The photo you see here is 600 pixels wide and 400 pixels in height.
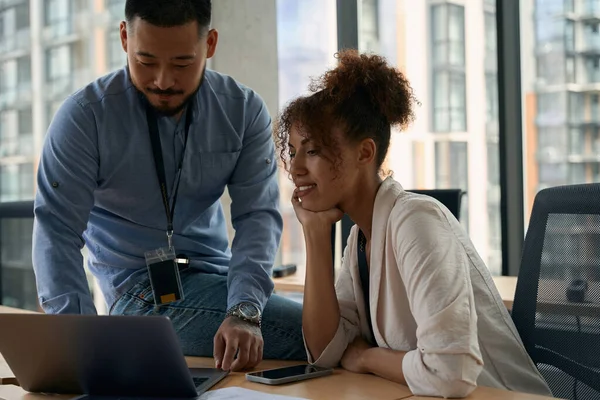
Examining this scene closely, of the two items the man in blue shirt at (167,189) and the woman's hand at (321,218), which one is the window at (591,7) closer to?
the man in blue shirt at (167,189)

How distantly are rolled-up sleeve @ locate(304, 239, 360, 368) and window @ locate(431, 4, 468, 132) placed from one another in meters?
2.43

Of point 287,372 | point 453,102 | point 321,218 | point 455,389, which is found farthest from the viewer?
point 453,102

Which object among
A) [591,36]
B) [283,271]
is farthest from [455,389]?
[591,36]

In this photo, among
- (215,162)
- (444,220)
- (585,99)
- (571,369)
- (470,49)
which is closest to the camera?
(444,220)

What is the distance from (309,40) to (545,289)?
3.16 m

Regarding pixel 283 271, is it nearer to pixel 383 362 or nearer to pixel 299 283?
pixel 299 283

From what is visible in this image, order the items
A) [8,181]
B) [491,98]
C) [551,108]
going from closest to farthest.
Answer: [551,108], [491,98], [8,181]

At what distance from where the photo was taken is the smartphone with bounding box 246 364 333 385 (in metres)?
1.56

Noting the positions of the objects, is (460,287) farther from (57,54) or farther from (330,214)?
(57,54)

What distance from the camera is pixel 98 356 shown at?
57.5 inches

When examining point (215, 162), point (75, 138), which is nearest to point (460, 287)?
point (215, 162)

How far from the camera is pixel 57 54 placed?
4.54 m

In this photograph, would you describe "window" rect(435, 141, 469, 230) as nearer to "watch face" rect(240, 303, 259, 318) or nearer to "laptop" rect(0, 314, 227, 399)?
"watch face" rect(240, 303, 259, 318)

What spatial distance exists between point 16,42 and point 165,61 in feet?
8.92
